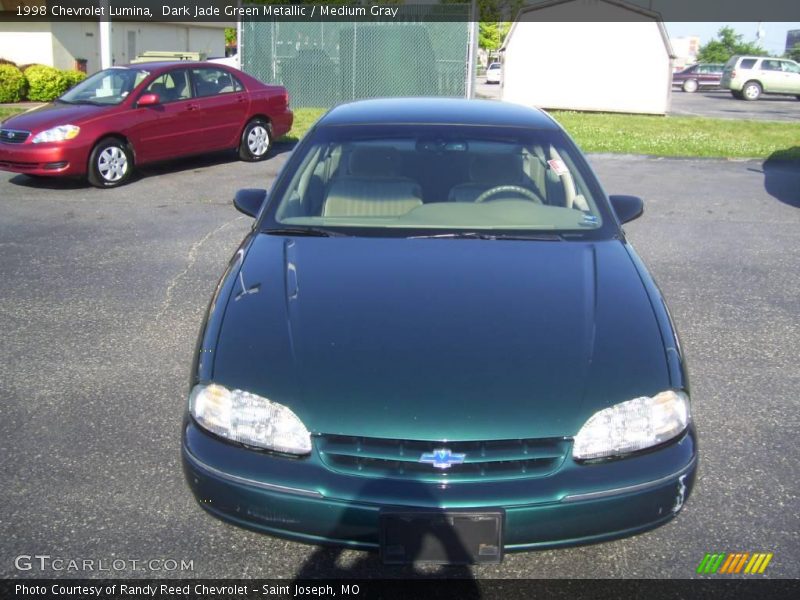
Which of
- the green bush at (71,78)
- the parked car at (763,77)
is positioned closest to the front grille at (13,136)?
the green bush at (71,78)

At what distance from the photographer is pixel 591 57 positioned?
2366cm

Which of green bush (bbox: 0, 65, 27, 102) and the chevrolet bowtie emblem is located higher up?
the chevrolet bowtie emblem

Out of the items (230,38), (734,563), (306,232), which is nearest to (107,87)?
(306,232)

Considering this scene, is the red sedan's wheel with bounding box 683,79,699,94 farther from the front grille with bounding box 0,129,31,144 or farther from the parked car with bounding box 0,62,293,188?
the front grille with bounding box 0,129,31,144

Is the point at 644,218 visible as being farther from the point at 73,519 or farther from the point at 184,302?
the point at 73,519

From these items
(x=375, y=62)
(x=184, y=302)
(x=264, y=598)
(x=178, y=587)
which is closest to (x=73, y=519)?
(x=178, y=587)

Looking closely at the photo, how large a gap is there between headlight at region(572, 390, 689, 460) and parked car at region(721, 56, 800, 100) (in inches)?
1386

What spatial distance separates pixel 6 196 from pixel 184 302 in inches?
199

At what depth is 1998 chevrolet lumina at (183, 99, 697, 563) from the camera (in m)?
2.60

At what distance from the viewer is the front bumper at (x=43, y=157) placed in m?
10.2

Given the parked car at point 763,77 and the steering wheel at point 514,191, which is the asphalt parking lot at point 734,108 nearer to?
the parked car at point 763,77

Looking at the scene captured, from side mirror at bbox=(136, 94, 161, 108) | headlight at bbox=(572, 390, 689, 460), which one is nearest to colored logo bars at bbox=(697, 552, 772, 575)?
headlight at bbox=(572, 390, 689, 460)

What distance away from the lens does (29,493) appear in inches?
137

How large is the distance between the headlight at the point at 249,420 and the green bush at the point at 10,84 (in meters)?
19.5
